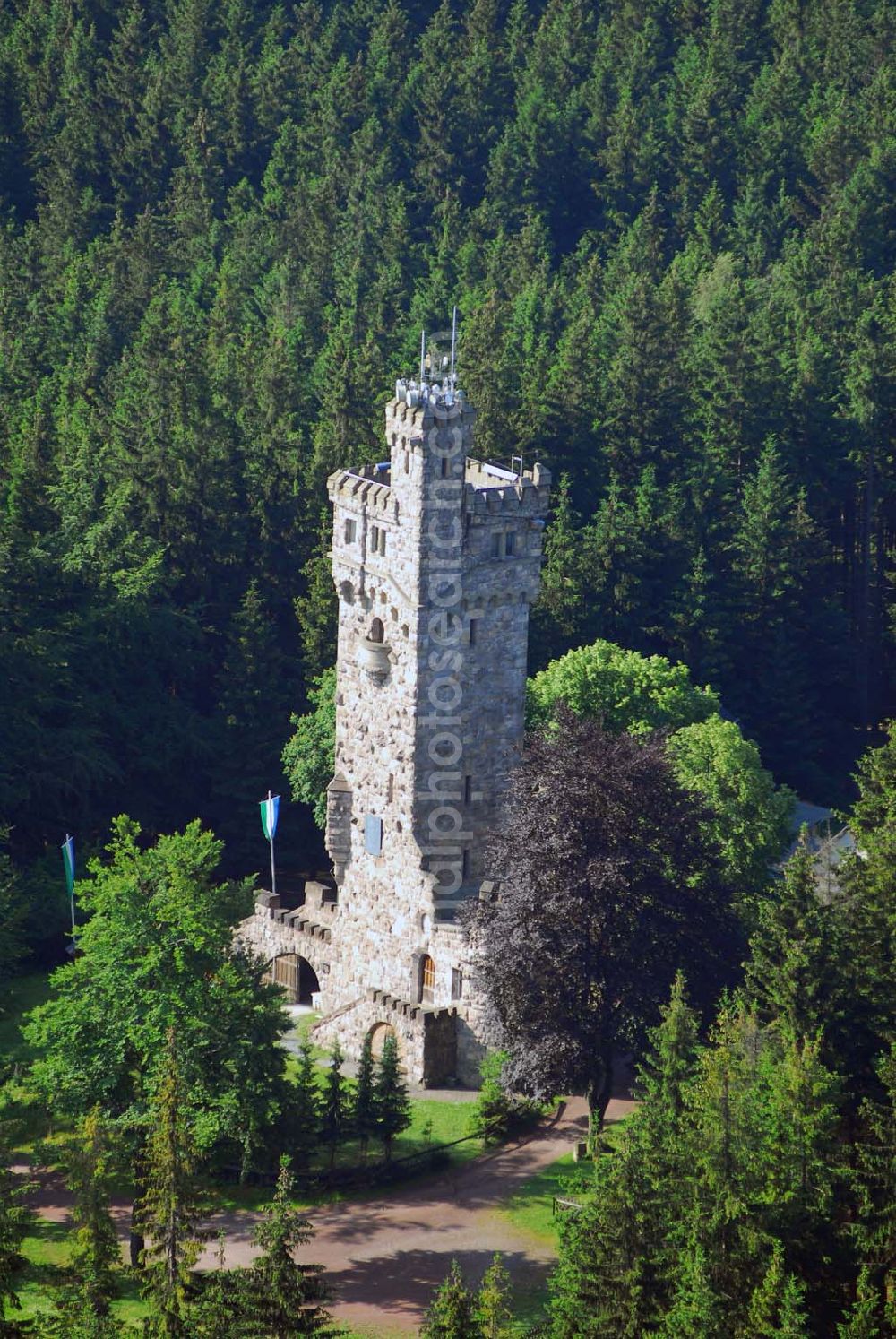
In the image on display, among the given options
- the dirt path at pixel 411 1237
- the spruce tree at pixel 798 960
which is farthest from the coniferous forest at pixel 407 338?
the spruce tree at pixel 798 960

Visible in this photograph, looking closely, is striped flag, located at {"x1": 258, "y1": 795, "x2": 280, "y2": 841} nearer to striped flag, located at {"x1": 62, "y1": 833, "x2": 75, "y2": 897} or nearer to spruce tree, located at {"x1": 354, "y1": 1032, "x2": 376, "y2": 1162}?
striped flag, located at {"x1": 62, "y1": 833, "x2": 75, "y2": 897}

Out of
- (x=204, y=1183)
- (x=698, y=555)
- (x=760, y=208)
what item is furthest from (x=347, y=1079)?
(x=760, y=208)

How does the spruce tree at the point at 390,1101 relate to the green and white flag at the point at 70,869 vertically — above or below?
below

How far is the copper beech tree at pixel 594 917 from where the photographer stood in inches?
2421

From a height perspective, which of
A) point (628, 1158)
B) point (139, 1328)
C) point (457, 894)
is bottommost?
point (139, 1328)

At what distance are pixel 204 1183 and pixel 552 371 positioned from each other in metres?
49.5

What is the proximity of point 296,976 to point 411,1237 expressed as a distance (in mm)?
14349

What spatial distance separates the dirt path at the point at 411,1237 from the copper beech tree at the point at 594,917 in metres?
2.46

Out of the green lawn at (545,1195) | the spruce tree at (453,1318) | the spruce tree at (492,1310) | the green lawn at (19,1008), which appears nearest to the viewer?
the spruce tree at (492,1310)

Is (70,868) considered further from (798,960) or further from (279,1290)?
(279,1290)

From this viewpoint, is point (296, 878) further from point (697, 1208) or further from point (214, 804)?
point (697, 1208)

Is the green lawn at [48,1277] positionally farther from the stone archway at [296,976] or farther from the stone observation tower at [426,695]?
the stone archway at [296,976]

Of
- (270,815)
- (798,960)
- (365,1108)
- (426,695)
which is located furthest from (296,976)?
(798,960)

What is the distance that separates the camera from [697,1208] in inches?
2076
